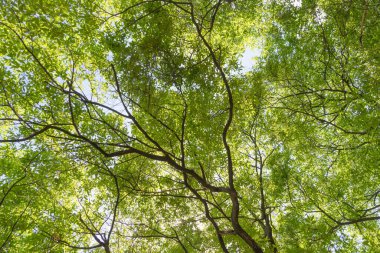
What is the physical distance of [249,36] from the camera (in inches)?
420

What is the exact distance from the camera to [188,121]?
8.34 metres

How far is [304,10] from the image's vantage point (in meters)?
8.12

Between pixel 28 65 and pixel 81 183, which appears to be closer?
pixel 28 65

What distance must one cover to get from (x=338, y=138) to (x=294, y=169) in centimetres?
202

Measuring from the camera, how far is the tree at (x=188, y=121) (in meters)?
6.62

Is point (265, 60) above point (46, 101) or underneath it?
above

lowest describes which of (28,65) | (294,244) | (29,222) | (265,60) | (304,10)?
(294,244)

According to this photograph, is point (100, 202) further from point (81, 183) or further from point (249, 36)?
point (249, 36)

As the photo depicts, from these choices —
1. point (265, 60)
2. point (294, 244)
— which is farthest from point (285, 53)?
point (294, 244)

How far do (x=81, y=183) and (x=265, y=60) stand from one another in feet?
28.3

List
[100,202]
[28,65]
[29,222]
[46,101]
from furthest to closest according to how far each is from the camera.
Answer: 1. [100,202]
2. [29,222]
3. [46,101]
4. [28,65]

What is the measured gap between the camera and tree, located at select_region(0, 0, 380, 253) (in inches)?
261

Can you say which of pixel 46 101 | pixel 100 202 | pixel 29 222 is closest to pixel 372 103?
pixel 46 101

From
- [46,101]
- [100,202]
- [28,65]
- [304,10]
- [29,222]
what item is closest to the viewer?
[28,65]
